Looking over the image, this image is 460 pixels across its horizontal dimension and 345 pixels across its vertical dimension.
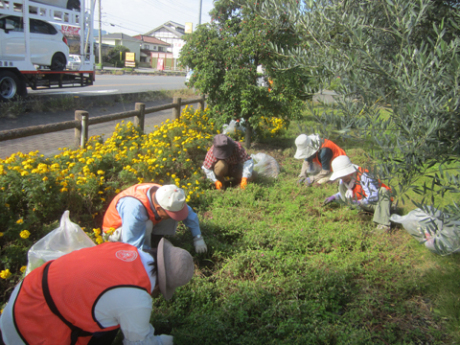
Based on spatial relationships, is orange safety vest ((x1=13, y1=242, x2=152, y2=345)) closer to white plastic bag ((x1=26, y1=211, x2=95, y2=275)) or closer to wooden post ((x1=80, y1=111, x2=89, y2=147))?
white plastic bag ((x1=26, y1=211, x2=95, y2=275))

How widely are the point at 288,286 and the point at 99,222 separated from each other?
7.05ft

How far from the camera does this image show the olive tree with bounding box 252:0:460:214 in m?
1.77

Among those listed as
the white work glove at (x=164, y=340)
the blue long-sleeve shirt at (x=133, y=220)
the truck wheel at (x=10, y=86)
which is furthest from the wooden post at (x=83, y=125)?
the truck wheel at (x=10, y=86)

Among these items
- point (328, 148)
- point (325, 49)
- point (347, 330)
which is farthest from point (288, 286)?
point (328, 148)

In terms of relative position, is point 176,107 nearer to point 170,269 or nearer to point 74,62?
point 170,269

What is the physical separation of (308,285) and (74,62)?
11.3 meters

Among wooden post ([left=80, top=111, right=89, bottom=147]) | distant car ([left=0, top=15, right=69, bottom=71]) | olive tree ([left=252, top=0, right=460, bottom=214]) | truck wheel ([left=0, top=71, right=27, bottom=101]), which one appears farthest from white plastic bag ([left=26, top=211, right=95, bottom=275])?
distant car ([left=0, top=15, right=69, bottom=71])

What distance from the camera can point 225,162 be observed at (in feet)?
17.1

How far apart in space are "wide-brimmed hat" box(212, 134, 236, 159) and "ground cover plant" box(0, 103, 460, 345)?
0.53 metres

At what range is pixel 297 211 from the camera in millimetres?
4547

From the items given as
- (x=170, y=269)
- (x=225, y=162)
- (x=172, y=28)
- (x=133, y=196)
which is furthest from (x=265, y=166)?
(x=172, y=28)

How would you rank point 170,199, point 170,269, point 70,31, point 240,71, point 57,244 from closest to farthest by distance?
1. point 170,269
2. point 57,244
3. point 170,199
4. point 240,71
5. point 70,31

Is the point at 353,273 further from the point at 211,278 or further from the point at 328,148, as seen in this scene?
the point at 328,148

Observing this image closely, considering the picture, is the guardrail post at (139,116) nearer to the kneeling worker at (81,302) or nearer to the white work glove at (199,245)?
the white work glove at (199,245)
